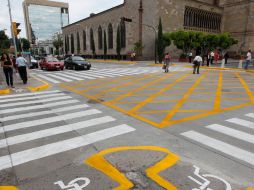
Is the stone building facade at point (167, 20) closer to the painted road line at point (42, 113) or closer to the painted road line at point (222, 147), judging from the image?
the painted road line at point (42, 113)

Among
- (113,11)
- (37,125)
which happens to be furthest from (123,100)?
(113,11)

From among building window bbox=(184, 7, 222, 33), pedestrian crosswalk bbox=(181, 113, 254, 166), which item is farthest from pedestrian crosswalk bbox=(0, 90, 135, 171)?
building window bbox=(184, 7, 222, 33)

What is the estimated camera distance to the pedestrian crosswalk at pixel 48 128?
4539 mm

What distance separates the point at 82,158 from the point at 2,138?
94.6 inches

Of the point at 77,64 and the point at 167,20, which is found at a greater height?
the point at 167,20

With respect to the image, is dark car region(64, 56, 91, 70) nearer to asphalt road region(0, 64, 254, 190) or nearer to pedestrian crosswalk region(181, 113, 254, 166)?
asphalt road region(0, 64, 254, 190)

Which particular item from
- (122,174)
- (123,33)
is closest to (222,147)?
(122,174)

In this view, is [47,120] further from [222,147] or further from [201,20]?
[201,20]

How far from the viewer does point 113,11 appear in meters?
55.0

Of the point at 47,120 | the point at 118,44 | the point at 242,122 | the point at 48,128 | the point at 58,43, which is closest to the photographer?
the point at 48,128

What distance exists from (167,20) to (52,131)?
46.5 m

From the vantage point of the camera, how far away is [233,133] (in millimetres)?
5398

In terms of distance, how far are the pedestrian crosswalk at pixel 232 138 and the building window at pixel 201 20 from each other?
4901 centimetres

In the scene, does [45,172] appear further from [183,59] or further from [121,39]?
[121,39]
